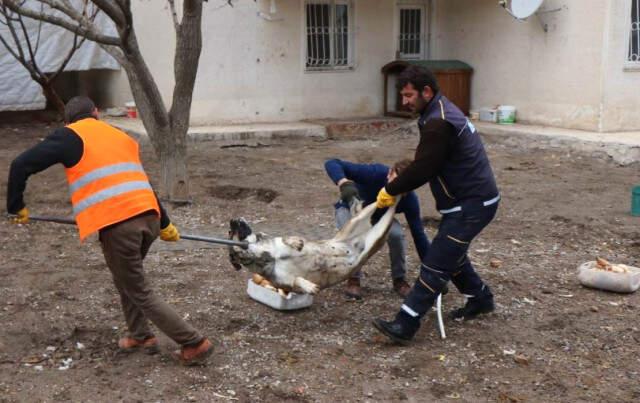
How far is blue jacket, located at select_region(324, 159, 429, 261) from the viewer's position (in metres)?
5.03

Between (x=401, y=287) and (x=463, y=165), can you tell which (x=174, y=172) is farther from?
(x=463, y=165)

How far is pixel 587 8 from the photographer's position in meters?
11.8

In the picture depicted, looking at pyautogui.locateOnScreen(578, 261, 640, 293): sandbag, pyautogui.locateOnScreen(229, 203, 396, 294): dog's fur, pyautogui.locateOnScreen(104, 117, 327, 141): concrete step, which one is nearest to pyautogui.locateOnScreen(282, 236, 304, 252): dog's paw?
pyautogui.locateOnScreen(229, 203, 396, 294): dog's fur

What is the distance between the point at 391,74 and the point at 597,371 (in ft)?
37.1

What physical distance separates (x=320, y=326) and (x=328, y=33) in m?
10.5

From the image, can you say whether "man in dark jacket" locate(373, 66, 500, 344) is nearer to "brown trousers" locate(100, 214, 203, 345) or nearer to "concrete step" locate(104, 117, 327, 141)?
"brown trousers" locate(100, 214, 203, 345)

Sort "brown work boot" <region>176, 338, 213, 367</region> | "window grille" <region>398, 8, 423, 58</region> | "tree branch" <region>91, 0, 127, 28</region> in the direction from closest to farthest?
1. "brown work boot" <region>176, 338, 213, 367</region>
2. "tree branch" <region>91, 0, 127, 28</region>
3. "window grille" <region>398, 8, 423, 58</region>

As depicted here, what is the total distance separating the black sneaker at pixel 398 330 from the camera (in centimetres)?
435

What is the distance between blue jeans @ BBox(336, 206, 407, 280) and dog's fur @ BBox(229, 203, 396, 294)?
0.39 meters

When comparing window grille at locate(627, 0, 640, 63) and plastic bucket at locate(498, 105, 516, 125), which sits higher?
window grille at locate(627, 0, 640, 63)

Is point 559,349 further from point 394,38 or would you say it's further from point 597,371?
point 394,38

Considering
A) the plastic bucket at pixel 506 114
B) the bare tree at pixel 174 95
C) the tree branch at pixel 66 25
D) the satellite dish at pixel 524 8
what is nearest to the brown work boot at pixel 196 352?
the tree branch at pixel 66 25

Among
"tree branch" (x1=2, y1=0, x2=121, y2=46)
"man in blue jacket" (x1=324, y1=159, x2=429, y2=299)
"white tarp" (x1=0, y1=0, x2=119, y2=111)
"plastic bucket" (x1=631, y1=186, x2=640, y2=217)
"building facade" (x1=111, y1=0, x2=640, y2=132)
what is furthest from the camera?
"white tarp" (x1=0, y1=0, x2=119, y2=111)

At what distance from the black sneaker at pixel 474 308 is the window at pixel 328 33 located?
33.0ft
